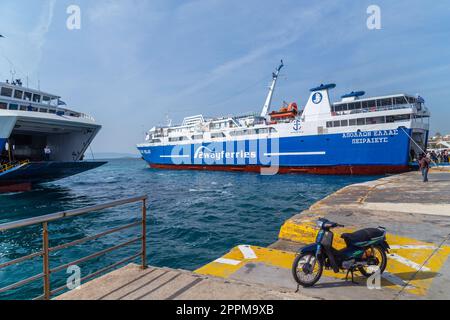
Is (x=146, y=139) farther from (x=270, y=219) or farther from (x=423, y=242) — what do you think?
(x=423, y=242)

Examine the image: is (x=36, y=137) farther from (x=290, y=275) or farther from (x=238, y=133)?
(x=290, y=275)

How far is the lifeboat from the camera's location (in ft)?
115

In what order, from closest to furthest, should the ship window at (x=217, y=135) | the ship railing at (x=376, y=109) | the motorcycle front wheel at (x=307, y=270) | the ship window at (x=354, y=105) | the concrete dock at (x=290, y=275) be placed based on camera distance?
1. the concrete dock at (x=290, y=275)
2. the motorcycle front wheel at (x=307, y=270)
3. the ship railing at (x=376, y=109)
4. the ship window at (x=354, y=105)
5. the ship window at (x=217, y=135)

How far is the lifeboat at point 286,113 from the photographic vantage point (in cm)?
3494

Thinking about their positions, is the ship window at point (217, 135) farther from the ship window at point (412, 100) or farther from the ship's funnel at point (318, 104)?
the ship window at point (412, 100)

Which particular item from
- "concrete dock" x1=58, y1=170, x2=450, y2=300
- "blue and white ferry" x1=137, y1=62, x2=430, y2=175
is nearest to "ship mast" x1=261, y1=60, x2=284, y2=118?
"blue and white ferry" x1=137, y1=62, x2=430, y2=175

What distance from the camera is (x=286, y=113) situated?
35.2 metres

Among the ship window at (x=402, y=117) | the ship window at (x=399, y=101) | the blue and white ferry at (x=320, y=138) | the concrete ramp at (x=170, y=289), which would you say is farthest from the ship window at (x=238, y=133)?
the concrete ramp at (x=170, y=289)

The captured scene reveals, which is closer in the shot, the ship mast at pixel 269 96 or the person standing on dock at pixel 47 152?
the person standing on dock at pixel 47 152

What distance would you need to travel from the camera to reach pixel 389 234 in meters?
5.23

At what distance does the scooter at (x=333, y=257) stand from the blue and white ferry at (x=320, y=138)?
1069 inches

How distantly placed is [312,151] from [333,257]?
1124 inches
